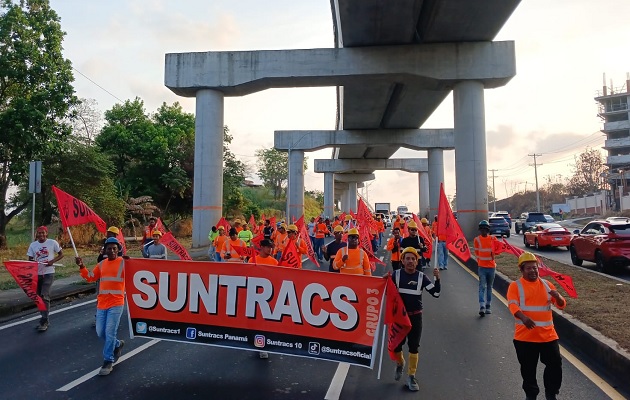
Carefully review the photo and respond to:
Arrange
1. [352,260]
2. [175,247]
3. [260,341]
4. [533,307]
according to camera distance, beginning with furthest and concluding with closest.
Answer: [175,247]
[352,260]
[260,341]
[533,307]

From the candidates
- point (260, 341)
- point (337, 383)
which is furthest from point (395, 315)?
point (260, 341)

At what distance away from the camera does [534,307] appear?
4.45m

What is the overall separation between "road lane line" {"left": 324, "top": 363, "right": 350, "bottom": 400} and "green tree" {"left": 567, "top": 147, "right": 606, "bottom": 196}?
84143 mm

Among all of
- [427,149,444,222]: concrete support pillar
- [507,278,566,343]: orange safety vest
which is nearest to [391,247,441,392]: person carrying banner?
[507,278,566,343]: orange safety vest

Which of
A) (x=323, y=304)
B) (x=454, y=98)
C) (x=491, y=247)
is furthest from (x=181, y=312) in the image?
(x=454, y=98)

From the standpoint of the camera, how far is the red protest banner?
16.6ft

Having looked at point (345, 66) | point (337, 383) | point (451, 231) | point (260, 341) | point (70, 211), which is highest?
point (345, 66)

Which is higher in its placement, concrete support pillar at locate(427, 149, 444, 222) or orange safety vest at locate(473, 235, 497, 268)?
concrete support pillar at locate(427, 149, 444, 222)

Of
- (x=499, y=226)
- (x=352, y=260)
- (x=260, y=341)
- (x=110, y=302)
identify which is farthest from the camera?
(x=499, y=226)

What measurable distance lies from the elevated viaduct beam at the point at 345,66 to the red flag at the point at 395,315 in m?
→ 19.5

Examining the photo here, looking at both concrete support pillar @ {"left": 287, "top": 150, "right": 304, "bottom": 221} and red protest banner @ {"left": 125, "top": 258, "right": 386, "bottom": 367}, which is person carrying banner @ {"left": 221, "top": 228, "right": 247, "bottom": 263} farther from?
concrete support pillar @ {"left": 287, "top": 150, "right": 304, "bottom": 221}

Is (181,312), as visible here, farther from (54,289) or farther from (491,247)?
(54,289)

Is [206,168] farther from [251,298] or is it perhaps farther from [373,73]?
[251,298]

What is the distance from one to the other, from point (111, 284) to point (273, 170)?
75581 mm
